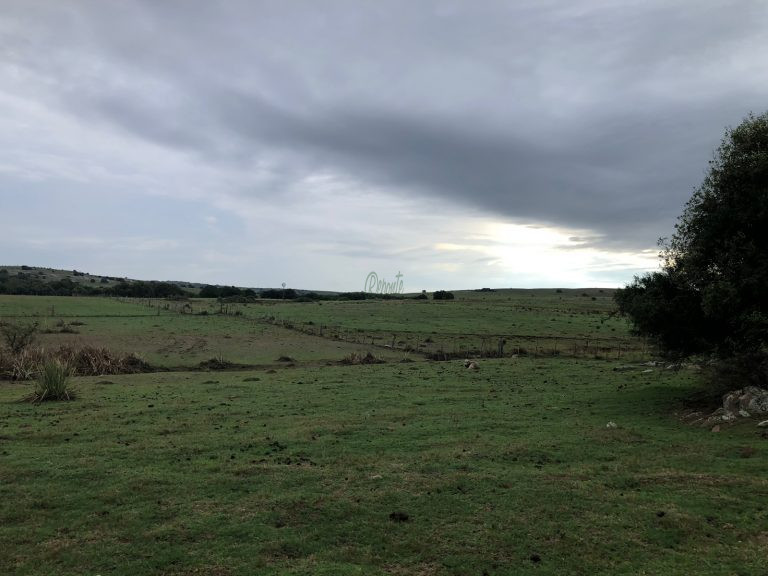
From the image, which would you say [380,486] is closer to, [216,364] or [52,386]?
[52,386]

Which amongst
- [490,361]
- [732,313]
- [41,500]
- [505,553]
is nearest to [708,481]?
[505,553]

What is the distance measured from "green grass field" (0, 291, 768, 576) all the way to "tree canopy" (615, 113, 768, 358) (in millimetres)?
2691

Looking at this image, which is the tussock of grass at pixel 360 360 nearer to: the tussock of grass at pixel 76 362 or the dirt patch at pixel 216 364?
the dirt patch at pixel 216 364

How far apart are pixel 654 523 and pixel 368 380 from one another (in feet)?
58.2

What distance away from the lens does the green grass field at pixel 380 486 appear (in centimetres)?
671

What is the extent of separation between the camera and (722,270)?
1498 centimetres

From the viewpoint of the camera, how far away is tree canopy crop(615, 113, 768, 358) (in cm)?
1402

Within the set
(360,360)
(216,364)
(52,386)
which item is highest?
(52,386)

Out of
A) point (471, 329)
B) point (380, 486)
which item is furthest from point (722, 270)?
point (471, 329)

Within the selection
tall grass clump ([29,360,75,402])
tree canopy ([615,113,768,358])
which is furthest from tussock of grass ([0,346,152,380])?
tree canopy ([615,113,768,358])

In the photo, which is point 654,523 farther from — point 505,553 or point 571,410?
point 571,410

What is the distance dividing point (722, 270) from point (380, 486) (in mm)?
Answer: 12139

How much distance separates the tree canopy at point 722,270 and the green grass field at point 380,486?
8.83 ft

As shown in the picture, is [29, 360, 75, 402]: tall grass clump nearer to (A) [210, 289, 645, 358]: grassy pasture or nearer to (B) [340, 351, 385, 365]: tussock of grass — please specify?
(B) [340, 351, 385, 365]: tussock of grass
